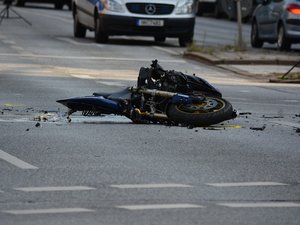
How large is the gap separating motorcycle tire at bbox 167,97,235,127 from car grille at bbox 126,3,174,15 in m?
17.0

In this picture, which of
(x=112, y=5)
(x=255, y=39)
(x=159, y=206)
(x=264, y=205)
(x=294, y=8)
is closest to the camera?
(x=159, y=206)

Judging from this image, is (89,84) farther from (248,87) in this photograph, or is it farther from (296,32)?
Answer: (296,32)

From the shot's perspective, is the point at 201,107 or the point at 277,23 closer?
the point at 201,107

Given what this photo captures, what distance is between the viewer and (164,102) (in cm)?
1426

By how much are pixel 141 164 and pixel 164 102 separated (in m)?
3.25


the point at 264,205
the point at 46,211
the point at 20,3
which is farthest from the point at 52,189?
the point at 20,3

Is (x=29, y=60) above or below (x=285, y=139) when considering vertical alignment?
below

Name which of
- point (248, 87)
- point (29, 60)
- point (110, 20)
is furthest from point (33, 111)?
point (110, 20)

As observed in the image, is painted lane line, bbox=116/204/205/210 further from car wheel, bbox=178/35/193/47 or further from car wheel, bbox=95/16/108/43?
car wheel, bbox=178/35/193/47

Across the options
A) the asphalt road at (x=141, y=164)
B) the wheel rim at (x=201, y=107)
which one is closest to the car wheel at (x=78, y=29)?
the asphalt road at (x=141, y=164)

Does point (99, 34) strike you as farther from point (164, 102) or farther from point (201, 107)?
point (201, 107)

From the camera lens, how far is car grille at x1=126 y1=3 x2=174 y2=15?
31078 millimetres

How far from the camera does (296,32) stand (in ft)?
99.5

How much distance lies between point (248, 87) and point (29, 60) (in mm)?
5720
